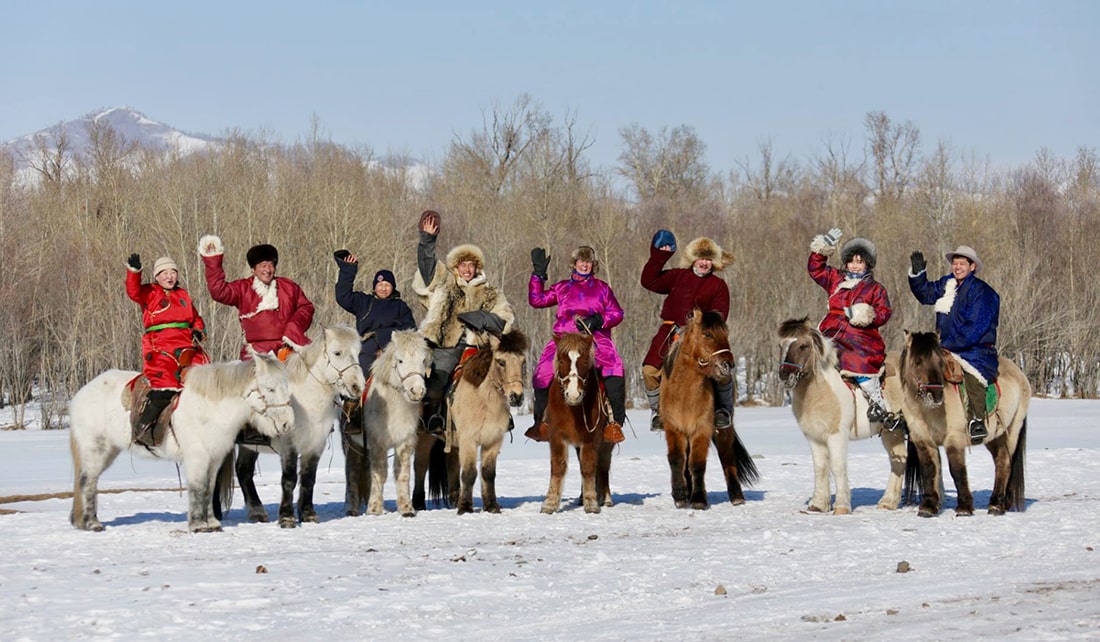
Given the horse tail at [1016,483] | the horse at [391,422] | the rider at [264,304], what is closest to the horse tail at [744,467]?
the horse tail at [1016,483]

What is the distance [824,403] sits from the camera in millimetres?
11172

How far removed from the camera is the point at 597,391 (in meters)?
11.5

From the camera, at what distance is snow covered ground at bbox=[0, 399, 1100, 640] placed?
260 inches

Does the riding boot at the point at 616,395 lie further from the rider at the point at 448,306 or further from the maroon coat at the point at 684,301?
the rider at the point at 448,306

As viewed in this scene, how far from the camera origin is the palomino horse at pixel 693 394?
36.9ft

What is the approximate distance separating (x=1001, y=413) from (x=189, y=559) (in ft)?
22.9

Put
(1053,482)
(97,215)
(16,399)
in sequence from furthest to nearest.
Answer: (97,215)
(16,399)
(1053,482)

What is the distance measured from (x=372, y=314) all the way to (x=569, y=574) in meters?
4.69

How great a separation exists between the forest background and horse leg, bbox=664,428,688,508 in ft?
69.7

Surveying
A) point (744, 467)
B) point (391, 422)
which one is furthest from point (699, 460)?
point (391, 422)

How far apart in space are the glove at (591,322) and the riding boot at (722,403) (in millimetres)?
1197

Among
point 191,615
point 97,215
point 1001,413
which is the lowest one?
point 191,615

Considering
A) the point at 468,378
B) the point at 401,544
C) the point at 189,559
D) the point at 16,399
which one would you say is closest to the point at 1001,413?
the point at 468,378

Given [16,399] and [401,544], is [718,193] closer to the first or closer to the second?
[16,399]
